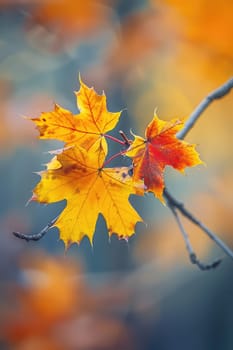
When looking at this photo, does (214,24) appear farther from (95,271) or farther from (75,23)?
(95,271)

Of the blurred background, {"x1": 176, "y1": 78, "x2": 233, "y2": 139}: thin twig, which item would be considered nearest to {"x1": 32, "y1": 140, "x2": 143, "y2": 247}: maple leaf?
{"x1": 176, "y1": 78, "x2": 233, "y2": 139}: thin twig

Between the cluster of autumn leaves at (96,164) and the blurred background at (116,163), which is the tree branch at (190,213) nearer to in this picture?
the cluster of autumn leaves at (96,164)

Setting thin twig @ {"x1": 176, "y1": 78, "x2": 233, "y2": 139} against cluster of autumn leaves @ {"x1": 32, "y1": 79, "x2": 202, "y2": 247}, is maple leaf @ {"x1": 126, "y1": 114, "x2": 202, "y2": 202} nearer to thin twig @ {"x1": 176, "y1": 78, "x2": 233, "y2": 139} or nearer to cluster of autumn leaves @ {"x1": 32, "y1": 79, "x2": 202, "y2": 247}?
cluster of autumn leaves @ {"x1": 32, "y1": 79, "x2": 202, "y2": 247}

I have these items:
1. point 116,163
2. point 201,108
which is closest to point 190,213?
point 201,108

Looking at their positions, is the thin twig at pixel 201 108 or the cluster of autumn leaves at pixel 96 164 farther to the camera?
the thin twig at pixel 201 108

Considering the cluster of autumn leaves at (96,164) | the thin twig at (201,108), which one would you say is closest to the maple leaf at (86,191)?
the cluster of autumn leaves at (96,164)
